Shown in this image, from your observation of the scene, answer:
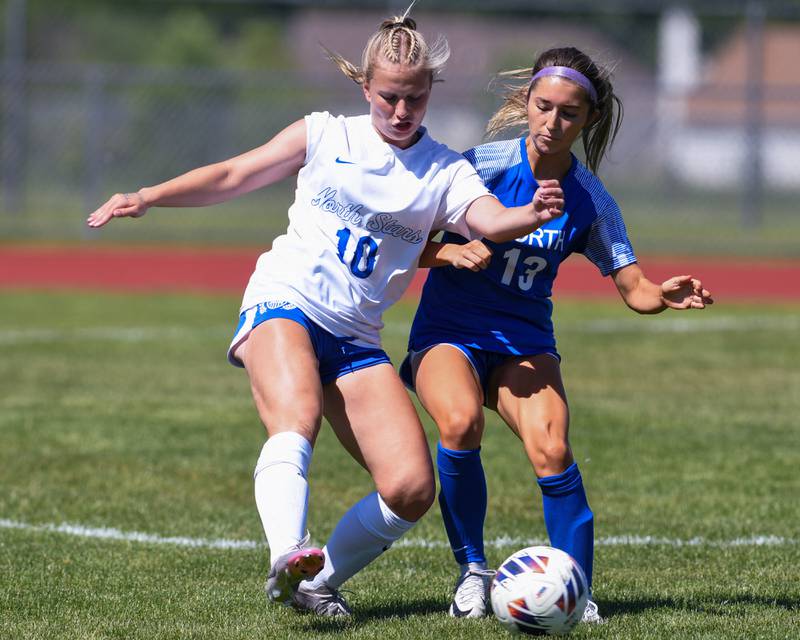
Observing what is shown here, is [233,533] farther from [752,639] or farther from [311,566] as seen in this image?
A: [752,639]

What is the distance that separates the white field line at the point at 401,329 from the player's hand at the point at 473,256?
7068mm

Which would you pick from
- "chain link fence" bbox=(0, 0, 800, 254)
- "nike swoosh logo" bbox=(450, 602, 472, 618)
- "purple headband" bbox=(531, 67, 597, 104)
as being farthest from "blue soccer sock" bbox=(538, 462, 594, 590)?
"chain link fence" bbox=(0, 0, 800, 254)

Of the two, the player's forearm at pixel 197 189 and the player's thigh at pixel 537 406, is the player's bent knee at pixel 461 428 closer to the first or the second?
the player's thigh at pixel 537 406

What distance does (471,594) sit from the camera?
14.9ft

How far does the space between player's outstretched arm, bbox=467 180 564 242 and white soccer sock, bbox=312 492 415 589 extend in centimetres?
95

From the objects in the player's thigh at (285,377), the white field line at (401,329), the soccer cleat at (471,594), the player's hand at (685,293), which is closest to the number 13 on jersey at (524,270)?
the player's hand at (685,293)

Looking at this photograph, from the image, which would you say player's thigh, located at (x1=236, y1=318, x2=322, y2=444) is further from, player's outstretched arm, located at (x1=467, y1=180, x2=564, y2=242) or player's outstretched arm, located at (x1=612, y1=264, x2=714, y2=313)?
player's outstretched arm, located at (x1=612, y1=264, x2=714, y2=313)

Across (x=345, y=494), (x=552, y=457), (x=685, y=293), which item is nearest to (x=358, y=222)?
(x=552, y=457)

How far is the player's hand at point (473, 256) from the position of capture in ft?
13.9

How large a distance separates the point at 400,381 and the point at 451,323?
0.31m

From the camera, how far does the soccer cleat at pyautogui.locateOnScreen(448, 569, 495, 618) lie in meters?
4.50

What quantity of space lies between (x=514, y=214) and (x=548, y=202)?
0.53 ft

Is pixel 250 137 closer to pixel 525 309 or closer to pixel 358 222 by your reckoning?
pixel 525 309

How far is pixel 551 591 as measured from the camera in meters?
4.06
